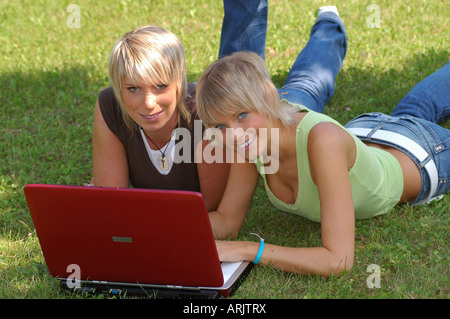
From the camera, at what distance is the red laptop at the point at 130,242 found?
2398 millimetres

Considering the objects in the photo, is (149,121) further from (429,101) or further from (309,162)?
(429,101)

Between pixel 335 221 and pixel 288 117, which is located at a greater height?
pixel 288 117

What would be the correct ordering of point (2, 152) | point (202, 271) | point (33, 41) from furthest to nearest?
point (33, 41) < point (2, 152) < point (202, 271)

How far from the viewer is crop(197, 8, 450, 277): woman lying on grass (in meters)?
2.80

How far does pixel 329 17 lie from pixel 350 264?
2.33 meters

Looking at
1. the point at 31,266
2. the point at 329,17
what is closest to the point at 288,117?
the point at 31,266

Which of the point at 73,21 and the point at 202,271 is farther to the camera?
the point at 73,21

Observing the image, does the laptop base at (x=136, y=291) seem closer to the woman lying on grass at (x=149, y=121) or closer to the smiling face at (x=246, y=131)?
the smiling face at (x=246, y=131)

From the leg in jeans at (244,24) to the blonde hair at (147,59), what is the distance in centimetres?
135

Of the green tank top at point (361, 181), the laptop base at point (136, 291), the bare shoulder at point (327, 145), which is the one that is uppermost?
the bare shoulder at point (327, 145)

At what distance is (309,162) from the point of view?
2969 millimetres

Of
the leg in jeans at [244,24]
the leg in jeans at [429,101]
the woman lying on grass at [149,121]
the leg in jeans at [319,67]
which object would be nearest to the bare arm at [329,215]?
the woman lying on grass at [149,121]
